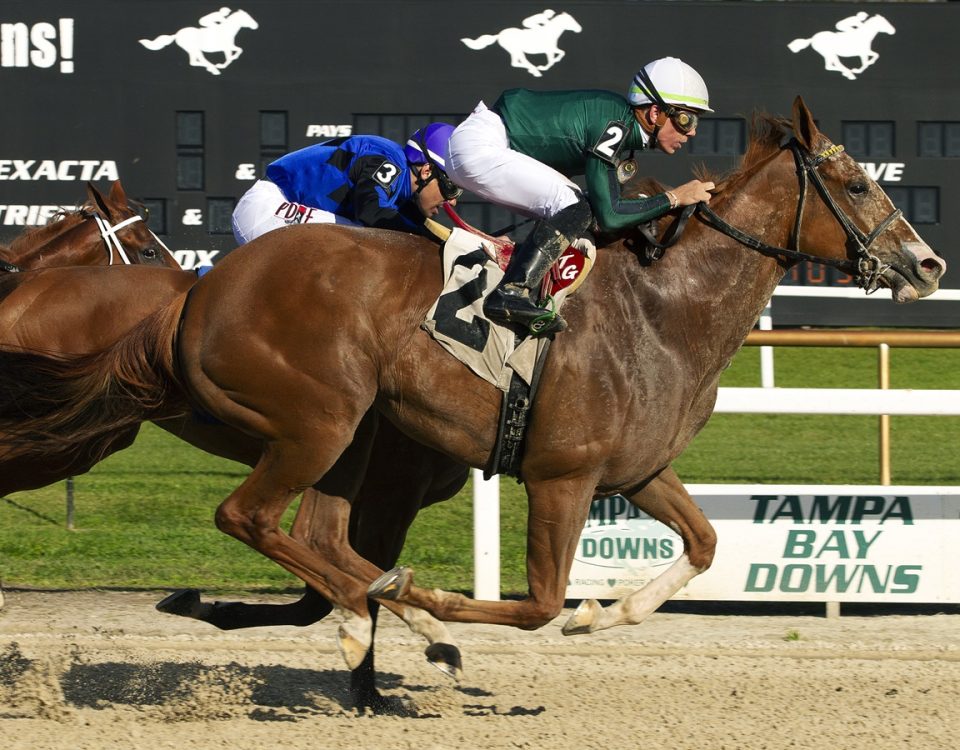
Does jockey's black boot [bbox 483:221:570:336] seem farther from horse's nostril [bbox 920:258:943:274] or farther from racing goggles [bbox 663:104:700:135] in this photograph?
horse's nostril [bbox 920:258:943:274]

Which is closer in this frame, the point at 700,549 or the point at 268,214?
the point at 700,549

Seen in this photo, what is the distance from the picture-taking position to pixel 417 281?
386cm

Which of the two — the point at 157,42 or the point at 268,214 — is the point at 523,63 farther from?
the point at 268,214

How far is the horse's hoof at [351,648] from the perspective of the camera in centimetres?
384

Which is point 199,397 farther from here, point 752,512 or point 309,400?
point 752,512

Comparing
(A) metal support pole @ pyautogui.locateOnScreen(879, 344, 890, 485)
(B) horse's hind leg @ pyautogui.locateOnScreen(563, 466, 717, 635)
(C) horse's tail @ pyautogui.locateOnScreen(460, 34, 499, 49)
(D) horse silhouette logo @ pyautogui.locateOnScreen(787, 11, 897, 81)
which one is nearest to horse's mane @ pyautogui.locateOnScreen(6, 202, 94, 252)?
(B) horse's hind leg @ pyautogui.locateOnScreen(563, 466, 717, 635)

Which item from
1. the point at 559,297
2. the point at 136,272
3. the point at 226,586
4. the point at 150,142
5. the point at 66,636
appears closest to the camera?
the point at 559,297

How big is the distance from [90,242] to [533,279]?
268 cm

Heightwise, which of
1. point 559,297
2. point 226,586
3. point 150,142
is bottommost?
point 226,586

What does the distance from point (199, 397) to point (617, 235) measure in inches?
50.6

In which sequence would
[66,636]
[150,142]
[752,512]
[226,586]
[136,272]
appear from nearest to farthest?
1. [136,272]
2. [66,636]
3. [752,512]
4. [226,586]
5. [150,142]

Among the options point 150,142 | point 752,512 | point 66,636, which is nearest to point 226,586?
point 66,636

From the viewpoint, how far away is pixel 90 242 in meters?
5.73

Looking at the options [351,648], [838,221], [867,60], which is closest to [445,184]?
[838,221]
